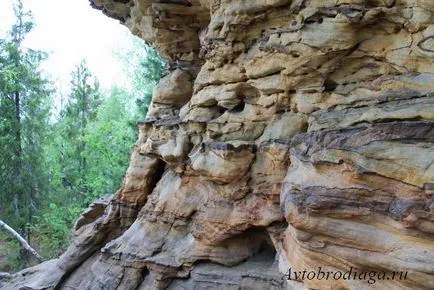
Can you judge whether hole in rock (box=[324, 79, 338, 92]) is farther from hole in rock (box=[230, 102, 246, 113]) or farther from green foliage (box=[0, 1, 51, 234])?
green foliage (box=[0, 1, 51, 234])

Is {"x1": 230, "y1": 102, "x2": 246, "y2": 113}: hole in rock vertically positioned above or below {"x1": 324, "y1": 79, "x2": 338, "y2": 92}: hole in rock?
below

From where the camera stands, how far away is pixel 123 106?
30.9m

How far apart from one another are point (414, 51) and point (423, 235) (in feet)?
8.13

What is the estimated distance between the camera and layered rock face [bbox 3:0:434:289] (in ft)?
15.2

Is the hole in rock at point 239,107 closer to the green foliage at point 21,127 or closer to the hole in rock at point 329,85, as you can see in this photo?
the hole in rock at point 329,85

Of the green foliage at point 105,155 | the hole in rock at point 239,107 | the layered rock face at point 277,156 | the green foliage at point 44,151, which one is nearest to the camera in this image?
the layered rock face at point 277,156

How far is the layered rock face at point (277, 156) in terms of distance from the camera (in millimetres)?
4641

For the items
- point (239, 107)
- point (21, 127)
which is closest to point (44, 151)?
point (21, 127)

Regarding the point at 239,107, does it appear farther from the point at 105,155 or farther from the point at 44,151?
the point at 44,151

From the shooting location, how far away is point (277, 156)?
666cm

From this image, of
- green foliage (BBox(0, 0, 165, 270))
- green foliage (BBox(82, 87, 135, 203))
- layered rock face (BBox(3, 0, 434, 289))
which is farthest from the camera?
green foliage (BBox(82, 87, 135, 203))

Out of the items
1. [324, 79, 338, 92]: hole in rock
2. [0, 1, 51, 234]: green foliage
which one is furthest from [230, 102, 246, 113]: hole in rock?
[0, 1, 51, 234]: green foliage

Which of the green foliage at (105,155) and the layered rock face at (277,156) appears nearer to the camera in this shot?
the layered rock face at (277,156)

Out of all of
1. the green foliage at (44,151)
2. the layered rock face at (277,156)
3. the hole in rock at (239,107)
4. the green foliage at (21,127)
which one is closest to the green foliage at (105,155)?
the green foliage at (44,151)
